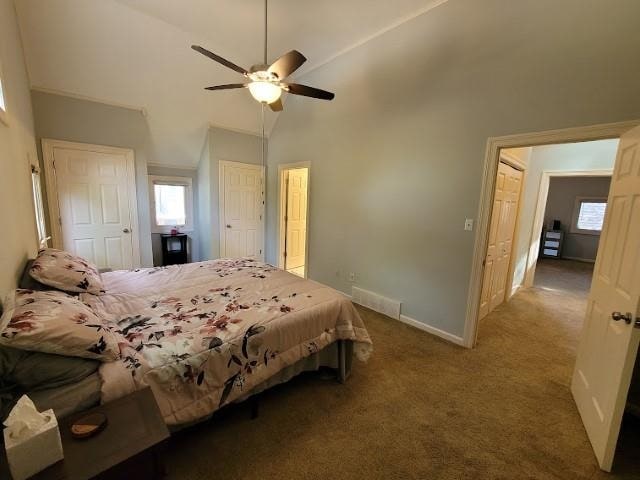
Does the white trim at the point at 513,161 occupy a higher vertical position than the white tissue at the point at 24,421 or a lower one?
higher

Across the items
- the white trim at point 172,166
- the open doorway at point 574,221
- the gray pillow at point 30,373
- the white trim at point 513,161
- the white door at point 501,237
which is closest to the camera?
the gray pillow at point 30,373

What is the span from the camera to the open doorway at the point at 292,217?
193 inches

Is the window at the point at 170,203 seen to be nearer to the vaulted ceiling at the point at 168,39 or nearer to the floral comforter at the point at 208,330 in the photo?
the vaulted ceiling at the point at 168,39

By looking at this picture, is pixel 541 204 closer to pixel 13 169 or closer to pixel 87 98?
pixel 13 169

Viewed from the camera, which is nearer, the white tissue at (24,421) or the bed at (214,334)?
the white tissue at (24,421)

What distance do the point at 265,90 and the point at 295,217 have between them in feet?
10.5

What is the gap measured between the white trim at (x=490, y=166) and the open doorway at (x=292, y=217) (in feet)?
9.12

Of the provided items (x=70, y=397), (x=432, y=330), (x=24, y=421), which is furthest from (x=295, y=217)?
(x=24, y=421)

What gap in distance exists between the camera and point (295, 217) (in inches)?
207

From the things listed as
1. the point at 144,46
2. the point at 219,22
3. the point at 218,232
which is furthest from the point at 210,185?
the point at 219,22

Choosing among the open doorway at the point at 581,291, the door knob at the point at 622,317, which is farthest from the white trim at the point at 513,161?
the door knob at the point at 622,317

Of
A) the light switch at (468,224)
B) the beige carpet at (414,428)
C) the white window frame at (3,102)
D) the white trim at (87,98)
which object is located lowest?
the beige carpet at (414,428)

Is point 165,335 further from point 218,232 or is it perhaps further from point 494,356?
point 218,232

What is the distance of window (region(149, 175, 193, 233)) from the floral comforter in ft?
8.72
